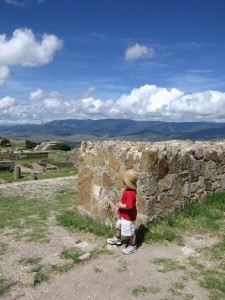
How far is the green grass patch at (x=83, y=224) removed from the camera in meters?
7.97

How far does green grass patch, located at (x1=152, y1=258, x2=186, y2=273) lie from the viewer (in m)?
6.05

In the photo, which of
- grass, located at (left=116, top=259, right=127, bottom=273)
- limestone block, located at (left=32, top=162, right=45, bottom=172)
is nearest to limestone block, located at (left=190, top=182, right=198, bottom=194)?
grass, located at (left=116, top=259, right=127, bottom=273)

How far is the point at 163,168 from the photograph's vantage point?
784 centimetres

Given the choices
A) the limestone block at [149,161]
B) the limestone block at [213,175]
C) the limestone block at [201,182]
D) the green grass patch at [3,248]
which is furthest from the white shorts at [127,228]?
the limestone block at [213,175]

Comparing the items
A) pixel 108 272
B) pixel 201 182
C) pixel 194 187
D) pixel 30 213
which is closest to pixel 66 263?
pixel 108 272

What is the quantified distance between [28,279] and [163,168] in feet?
12.3

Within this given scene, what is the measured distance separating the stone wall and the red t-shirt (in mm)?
785

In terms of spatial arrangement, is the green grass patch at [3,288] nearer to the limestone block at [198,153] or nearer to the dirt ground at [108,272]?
the dirt ground at [108,272]

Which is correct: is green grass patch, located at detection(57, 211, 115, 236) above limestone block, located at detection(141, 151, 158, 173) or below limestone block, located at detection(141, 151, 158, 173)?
below

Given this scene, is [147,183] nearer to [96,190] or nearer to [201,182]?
[96,190]

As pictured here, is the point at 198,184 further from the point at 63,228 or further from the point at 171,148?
the point at 63,228

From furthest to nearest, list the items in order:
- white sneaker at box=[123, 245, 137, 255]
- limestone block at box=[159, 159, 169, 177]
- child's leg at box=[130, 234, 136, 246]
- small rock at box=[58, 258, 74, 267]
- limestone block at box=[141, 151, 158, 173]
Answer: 1. limestone block at box=[159, 159, 169, 177]
2. limestone block at box=[141, 151, 158, 173]
3. child's leg at box=[130, 234, 136, 246]
4. white sneaker at box=[123, 245, 137, 255]
5. small rock at box=[58, 258, 74, 267]

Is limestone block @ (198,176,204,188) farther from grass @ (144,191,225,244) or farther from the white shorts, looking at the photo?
the white shorts

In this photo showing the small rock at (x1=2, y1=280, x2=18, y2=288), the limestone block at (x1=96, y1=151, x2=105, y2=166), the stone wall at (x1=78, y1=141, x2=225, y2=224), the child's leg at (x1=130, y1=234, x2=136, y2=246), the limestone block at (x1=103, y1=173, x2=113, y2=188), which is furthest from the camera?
the limestone block at (x1=96, y1=151, x2=105, y2=166)
